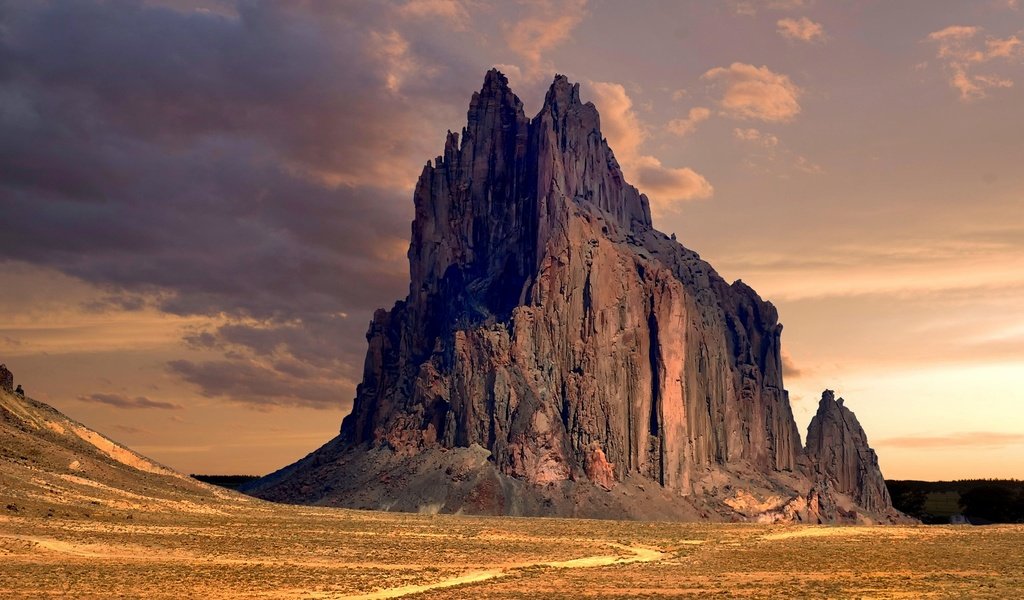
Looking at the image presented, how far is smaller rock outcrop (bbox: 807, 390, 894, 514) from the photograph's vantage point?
172 meters

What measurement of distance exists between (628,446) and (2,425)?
79.6 meters

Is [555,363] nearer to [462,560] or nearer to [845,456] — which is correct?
[845,456]

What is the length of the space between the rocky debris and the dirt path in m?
68.1

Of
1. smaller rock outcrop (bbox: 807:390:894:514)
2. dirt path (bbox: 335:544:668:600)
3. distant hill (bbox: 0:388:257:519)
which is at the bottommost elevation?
dirt path (bbox: 335:544:668:600)

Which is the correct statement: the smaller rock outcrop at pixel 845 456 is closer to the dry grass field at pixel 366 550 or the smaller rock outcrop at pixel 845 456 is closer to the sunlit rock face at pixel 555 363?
the sunlit rock face at pixel 555 363

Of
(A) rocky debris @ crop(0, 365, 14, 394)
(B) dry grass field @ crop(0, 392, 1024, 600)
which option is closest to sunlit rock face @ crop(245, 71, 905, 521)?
(B) dry grass field @ crop(0, 392, 1024, 600)

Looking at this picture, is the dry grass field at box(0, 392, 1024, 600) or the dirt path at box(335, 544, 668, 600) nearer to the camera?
the dirt path at box(335, 544, 668, 600)

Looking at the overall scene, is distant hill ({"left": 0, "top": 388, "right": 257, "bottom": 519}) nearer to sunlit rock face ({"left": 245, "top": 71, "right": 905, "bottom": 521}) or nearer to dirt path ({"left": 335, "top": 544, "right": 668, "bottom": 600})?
sunlit rock face ({"left": 245, "top": 71, "right": 905, "bottom": 521})

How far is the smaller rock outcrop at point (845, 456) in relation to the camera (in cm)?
17150

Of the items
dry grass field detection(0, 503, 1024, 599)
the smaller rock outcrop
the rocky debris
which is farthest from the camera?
the smaller rock outcrop

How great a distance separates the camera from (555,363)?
152250 mm

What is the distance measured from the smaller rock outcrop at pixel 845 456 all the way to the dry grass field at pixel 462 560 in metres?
63.9

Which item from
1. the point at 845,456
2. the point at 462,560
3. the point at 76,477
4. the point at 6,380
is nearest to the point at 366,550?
the point at 462,560

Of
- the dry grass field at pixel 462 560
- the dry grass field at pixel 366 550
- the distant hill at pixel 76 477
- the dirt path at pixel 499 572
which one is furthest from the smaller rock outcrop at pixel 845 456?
the distant hill at pixel 76 477
